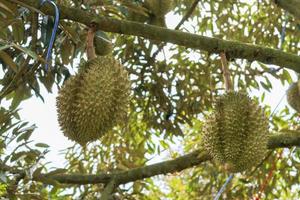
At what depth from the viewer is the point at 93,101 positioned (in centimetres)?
155

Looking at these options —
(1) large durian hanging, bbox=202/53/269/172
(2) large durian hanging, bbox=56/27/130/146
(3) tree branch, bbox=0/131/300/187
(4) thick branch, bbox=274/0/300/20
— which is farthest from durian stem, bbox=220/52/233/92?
(3) tree branch, bbox=0/131/300/187

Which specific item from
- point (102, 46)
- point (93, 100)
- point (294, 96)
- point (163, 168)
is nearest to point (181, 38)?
point (93, 100)

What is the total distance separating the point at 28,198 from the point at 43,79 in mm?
595

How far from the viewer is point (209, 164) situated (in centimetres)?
324

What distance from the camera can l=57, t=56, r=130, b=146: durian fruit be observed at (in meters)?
1.55

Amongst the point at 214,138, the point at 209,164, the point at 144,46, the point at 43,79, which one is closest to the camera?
the point at 214,138

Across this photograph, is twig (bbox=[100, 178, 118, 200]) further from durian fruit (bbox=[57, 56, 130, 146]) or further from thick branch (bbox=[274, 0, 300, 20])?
thick branch (bbox=[274, 0, 300, 20])

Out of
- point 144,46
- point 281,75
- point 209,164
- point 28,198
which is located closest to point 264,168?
point 209,164

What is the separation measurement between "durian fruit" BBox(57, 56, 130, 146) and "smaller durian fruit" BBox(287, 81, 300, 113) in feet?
4.38

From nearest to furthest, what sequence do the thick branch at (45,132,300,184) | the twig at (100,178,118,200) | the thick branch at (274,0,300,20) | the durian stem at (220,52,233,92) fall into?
1. the durian stem at (220,52,233,92)
2. the thick branch at (274,0,300,20)
3. the twig at (100,178,118,200)
4. the thick branch at (45,132,300,184)

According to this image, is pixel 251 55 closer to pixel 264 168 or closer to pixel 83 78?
pixel 83 78

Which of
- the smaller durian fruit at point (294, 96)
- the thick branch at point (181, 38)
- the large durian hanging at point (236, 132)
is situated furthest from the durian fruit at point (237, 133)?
the smaller durian fruit at point (294, 96)

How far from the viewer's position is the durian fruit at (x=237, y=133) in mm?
1684

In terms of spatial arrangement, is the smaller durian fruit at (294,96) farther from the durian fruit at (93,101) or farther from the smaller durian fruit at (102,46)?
the durian fruit at (93,101)
